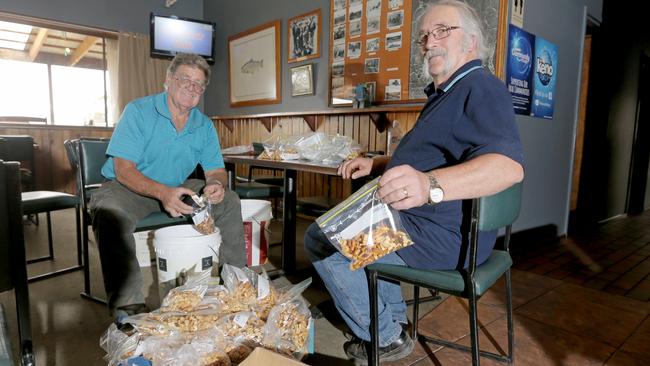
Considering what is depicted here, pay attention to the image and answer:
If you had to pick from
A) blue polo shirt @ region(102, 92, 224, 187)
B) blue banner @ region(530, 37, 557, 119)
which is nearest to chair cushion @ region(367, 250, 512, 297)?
blue polo shirt @ region(102, 92, 224, 187)

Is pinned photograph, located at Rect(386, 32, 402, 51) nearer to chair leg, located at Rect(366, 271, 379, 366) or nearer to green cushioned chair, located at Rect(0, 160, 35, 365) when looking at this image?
chair leg, located at Rect(366, 271, 379, 366)

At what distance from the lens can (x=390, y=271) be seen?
1.17 m

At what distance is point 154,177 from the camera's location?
191 cm

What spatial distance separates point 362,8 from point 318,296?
2544 millimetres

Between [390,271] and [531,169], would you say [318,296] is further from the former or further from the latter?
[531,169]

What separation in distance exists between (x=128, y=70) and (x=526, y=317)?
526 centimetres

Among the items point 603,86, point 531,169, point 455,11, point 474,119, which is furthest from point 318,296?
point 603,86

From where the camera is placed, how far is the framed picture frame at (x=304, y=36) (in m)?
3.84

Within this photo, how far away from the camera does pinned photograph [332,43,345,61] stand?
3.61 meters

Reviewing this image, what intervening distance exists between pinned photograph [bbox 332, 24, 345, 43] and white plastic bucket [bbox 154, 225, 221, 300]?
8.24 feet

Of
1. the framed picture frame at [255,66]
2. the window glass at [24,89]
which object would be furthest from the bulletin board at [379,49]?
the window glass at [24,89]

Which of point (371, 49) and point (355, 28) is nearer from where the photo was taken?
point (371, 49)

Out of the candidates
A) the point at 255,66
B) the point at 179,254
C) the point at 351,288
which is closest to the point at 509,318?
the point at 351,288

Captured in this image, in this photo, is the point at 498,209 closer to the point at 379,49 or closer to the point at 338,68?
the point at 379,49
